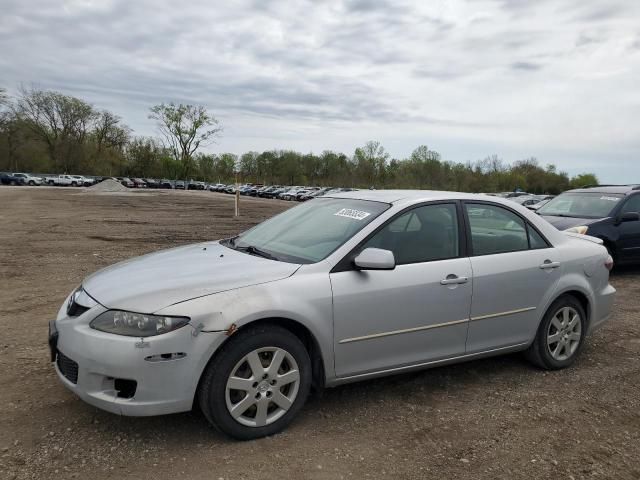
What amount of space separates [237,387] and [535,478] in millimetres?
1784

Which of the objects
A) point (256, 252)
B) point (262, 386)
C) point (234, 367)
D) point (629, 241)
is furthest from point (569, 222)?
point (234, 367)

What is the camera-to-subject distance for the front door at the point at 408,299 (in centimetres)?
354

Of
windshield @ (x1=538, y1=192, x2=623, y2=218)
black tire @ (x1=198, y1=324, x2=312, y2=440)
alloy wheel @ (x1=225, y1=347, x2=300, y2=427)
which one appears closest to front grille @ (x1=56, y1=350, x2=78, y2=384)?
Answer: black tire @ (x1=198, y1=324, x2=312, y2=440)

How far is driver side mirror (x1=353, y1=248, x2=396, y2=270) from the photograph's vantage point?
3.46 meters

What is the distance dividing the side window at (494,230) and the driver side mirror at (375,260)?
1009 millimetres

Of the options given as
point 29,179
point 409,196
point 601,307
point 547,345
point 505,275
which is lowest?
point 29,179

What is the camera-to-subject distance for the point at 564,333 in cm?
464

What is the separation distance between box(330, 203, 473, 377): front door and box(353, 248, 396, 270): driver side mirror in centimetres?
14

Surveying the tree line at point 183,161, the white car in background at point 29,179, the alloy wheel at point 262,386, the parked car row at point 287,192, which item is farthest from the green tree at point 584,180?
the alloy wheel at point 262,386

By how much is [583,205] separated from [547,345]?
6279 mm

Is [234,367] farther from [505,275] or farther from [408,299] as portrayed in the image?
[505,275]

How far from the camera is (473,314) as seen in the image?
13.3ft

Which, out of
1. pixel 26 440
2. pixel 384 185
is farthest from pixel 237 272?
pixel 384 185

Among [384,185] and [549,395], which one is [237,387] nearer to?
[549,395]
